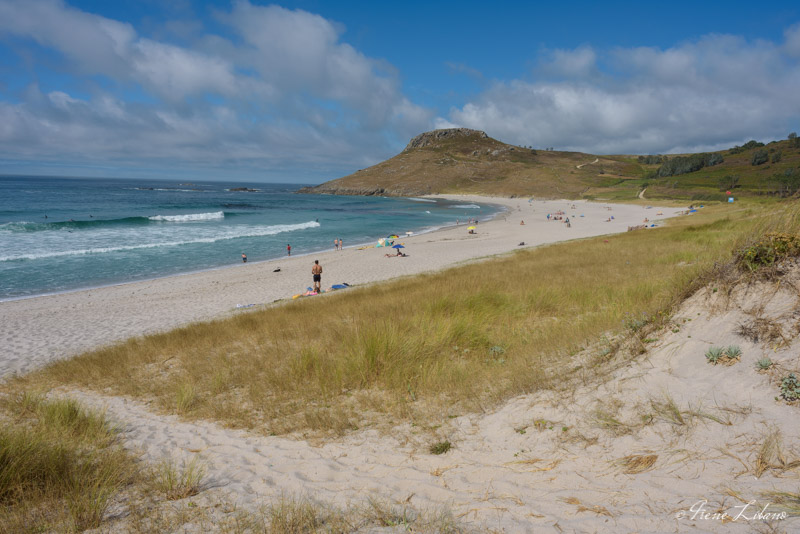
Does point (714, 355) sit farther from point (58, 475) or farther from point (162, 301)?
point (162, 301)

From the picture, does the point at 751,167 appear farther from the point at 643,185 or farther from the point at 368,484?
the point at 368,484

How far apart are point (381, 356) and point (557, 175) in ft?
451

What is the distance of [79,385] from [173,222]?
49.8 metres

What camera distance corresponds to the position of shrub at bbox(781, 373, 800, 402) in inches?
125

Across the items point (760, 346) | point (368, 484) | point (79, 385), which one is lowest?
point (79, 385)

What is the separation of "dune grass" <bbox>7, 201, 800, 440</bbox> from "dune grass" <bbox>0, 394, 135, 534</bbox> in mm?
1223

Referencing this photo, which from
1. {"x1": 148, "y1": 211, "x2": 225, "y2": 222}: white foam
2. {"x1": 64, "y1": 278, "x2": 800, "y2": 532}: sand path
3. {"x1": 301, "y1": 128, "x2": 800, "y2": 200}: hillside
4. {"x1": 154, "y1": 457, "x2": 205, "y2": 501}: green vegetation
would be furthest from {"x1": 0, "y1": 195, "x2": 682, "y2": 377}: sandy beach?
{"x1": 301, "y1": 128, "x2": 800, "y2": 200}: hillside

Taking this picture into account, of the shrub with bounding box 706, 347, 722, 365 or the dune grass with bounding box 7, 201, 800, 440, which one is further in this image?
the dune grass with bounding box 7, 201, 800, 440

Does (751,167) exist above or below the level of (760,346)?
above

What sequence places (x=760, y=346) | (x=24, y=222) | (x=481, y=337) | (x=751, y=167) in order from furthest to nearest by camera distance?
(x=751, y=167) → (x=24, y=222) → (x=481, y=337) → (x=760, y=346)

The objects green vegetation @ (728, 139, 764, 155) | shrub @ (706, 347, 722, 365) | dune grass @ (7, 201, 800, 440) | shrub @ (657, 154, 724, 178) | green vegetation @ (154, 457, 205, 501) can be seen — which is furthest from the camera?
green vegetation @ (728, 139, 764, 155)

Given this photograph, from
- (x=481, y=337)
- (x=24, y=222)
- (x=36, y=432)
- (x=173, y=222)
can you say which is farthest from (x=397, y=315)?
(x=24, y=222)

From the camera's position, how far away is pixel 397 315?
8664 mm

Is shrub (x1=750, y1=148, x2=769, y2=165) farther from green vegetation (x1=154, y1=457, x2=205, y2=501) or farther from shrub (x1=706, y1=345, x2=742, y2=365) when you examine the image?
green vegetation (x1=154, y1=457, x2=205, y2=501)
